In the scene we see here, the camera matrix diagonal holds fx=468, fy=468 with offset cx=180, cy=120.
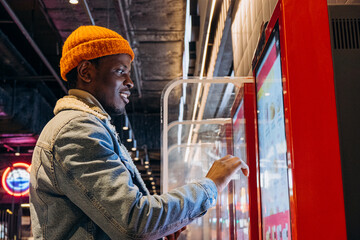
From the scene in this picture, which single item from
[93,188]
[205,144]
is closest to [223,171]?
[93,188]

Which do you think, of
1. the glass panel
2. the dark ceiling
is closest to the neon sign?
the dark ceiling

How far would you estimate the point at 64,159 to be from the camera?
50.9 inches

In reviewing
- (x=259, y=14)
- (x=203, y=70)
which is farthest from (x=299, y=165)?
(x=203, y=70)

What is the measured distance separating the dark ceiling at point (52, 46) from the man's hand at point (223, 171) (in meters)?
4.23

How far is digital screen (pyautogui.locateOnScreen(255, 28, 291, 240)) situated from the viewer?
1459 millimetres

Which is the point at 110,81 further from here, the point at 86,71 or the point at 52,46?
the point at 52,46

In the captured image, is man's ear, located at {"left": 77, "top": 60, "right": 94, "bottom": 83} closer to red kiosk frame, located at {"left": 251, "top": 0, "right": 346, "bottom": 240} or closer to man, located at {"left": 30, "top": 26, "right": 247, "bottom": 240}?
man, located at {"left": 30, "top": 26, "right": 247, "bottom": 240}

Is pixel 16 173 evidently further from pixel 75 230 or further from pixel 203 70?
pixel 75 230

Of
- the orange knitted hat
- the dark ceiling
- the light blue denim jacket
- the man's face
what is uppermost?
Answer: the dark ceiling

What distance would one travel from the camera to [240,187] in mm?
2428

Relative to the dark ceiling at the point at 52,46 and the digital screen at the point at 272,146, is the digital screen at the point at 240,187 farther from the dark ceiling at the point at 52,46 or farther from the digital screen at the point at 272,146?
the dark ceiling at the point at 52,46

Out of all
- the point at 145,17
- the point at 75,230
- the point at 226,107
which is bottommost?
the point at 75,230

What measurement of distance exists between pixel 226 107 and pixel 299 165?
2.06 m

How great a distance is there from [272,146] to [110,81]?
1.97 ft
